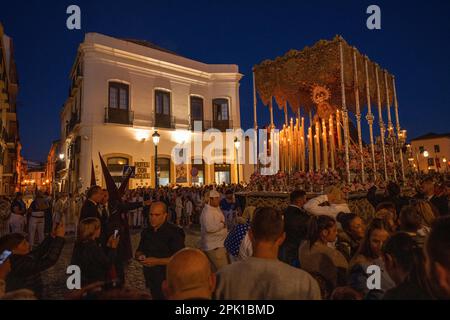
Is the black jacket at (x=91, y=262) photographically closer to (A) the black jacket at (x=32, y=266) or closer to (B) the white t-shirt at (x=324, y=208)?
(A) the black jacket at (x=32, y=266)

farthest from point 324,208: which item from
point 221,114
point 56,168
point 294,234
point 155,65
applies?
point 56,168

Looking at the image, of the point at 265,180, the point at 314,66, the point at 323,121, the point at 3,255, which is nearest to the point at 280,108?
the point at 323,121

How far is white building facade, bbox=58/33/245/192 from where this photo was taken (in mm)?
18656

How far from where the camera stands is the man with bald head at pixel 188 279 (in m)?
1.89

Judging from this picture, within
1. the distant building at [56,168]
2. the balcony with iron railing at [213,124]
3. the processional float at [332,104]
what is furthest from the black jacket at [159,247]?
the distant building at [56,168]

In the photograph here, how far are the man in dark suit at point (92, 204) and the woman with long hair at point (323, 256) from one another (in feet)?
12.3

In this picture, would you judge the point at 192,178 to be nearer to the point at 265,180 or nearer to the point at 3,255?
the point at 265,180

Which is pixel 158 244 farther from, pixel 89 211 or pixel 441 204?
pixel 441 204

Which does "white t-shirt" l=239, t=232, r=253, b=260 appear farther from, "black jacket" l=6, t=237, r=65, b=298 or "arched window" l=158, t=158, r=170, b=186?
"arched window" l=158, t=158, r=170, b=186

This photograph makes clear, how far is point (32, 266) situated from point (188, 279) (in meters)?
2.19

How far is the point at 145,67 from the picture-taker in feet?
68.4

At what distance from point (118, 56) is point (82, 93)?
3.41m

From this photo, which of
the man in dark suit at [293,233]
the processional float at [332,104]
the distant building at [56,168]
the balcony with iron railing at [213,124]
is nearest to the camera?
the man in dark suit at [293,233]
